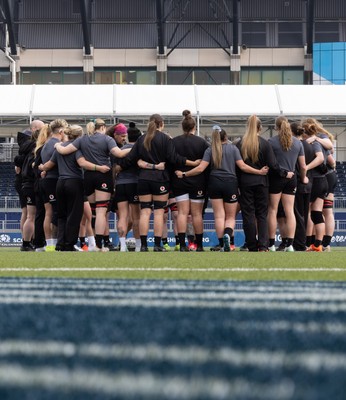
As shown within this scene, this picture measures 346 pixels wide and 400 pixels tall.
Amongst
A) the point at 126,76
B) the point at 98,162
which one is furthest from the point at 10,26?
the point at 98,162

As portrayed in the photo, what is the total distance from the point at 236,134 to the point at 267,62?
10.4m

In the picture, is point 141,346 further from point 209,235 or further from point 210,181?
point 209,235

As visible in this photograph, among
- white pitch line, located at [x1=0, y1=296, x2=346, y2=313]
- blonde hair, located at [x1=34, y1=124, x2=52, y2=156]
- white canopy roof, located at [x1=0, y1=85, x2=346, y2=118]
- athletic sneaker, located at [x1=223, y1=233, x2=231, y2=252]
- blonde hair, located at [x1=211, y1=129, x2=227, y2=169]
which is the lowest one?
white pitch line, located at [x1=0, y1=296, x2=346, y2=313]

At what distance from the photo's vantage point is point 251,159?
11.4m

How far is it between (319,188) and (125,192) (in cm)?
Answer: 248

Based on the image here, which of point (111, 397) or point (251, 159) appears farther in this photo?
point (251, 159)

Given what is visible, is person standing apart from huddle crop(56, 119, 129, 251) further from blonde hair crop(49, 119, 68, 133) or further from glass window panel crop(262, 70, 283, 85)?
glass window panel crop(262, 70, 283, 85)

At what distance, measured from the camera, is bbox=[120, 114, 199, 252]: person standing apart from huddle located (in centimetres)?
1135

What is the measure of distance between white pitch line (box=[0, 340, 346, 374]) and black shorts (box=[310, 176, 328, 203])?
1048 centimetres

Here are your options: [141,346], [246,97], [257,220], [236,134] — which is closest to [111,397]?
[141,346]

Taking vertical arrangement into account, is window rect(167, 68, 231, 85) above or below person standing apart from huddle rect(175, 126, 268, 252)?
above

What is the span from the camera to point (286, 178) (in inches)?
450

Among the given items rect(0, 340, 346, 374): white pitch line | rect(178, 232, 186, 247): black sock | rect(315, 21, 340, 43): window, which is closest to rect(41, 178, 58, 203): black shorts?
rect(178, 232, 186, 247): black sock

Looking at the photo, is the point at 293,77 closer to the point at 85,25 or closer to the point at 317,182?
the point at 85,25
